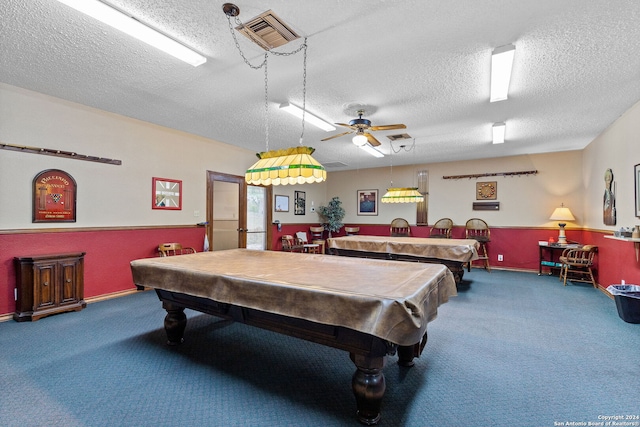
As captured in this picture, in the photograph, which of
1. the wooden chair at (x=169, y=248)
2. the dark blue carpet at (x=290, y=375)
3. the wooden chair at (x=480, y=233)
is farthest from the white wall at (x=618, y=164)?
the wooden chair at (x=169, y=248)

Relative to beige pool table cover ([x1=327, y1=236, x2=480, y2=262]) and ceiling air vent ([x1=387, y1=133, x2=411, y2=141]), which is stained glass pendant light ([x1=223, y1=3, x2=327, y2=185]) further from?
ceiling air vent ([x1=387, y1=133, x2=411, y2=141])

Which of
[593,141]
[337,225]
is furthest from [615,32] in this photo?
[337,225]

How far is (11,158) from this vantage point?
3494mm

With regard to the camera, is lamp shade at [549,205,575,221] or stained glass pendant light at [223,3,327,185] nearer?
stained glass pendant light at [223,3,327,185]

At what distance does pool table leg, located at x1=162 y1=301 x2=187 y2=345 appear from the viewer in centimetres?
282

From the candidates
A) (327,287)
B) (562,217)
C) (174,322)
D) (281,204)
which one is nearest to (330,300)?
(327,287)

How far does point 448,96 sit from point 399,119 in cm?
95

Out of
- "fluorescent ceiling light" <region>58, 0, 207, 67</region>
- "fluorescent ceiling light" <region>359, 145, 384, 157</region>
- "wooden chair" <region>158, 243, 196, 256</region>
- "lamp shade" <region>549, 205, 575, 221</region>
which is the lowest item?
"wooden chair" <region>158, 243, 196, 256</region>

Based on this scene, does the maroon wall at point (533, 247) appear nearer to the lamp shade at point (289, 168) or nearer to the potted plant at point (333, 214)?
the potted plant at point (333, 214)

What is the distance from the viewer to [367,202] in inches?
351

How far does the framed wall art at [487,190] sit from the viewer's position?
7.11 meters

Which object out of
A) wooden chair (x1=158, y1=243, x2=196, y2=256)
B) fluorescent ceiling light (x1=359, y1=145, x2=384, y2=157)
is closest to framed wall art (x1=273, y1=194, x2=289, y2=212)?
fluorescent ceiling light (x1=359, y1=145, x2=384, y2=157)

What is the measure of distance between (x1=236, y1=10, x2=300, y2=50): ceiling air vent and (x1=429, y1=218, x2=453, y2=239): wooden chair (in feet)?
20.4

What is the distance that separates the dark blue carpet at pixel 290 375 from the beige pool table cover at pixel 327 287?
25.4 inches
